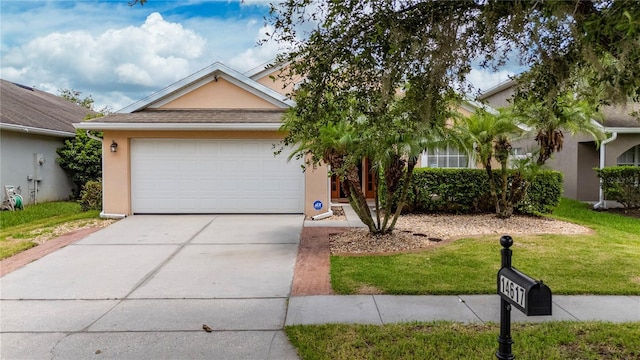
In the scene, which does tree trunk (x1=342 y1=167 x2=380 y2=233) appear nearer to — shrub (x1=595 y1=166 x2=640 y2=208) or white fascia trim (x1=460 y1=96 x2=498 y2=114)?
white fascia trim (x1=460 y1=96 x2=498 y2=114)

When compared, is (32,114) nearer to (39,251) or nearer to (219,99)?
(219,99)

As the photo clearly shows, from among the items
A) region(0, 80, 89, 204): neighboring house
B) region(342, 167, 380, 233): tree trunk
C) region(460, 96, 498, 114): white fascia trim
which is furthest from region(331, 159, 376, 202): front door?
region(0, 80, 89, 204): neighboring house

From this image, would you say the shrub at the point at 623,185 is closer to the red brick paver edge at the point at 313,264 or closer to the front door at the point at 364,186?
the front door at the point at 364,186

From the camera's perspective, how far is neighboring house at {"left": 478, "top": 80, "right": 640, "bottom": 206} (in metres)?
14.2

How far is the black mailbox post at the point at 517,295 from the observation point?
6.84 feet

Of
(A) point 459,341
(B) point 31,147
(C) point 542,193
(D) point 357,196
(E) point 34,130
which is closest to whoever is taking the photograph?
(A) point 459,341

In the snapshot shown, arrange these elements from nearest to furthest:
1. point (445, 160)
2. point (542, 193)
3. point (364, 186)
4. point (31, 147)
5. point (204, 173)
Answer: point (542, 193), point (204, 173), point (445, 160), point (31, 147), point (364, 186)

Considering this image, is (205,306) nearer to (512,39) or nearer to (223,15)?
(223,15)

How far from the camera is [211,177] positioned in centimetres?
1225

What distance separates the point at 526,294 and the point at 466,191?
34.9 ft

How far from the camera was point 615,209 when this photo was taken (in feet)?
45.6

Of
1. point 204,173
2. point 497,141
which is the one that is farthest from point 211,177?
point 497,141

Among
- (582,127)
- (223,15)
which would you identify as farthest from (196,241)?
(582,127)

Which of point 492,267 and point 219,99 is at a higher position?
point 219,99
